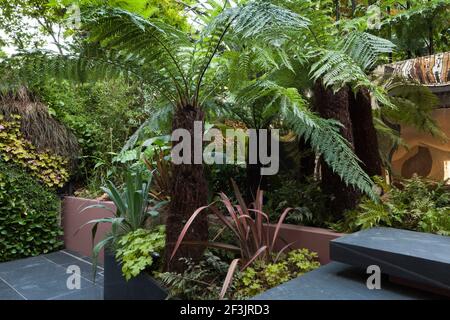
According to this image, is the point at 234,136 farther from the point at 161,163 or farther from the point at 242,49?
the point at 242,49

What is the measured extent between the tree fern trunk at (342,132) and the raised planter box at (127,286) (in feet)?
4.81

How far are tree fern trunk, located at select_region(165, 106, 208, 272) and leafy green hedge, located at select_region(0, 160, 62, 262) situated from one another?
2.75 metres

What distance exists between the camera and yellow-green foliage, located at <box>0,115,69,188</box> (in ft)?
13.7

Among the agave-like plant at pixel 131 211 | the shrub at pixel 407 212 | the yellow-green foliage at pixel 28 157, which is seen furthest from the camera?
the yellow-green foliage at pixel 28 157

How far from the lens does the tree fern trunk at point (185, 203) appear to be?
2268mm

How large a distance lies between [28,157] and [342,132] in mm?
3824

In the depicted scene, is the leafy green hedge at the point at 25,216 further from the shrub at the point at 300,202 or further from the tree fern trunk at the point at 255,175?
the shrub at the point at 300,202

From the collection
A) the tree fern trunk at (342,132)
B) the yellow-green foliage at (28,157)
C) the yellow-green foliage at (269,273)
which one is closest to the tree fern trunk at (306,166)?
the tree fern trunk at (342,132)

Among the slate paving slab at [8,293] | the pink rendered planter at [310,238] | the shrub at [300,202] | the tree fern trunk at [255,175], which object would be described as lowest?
the slate paving slab at [8,293]

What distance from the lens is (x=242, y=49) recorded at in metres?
2.47

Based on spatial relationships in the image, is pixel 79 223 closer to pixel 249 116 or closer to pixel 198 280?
pixel 249 116

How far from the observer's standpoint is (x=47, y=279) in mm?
3438

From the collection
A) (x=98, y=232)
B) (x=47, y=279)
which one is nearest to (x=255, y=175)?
(x=98, y=232)

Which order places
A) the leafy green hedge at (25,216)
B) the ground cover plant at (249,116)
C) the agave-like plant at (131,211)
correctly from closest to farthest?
the ground cover plant at (249,116) → the agave-like plant at (131,211) → the leafy green hedge at (25,216)
